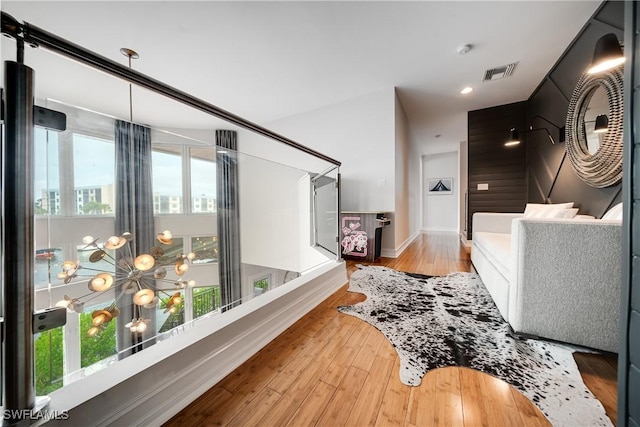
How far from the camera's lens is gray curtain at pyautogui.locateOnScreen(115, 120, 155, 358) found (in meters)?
1.21

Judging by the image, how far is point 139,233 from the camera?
1.26 meters

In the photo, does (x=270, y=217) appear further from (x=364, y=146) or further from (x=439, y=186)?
(x=439, y=186)

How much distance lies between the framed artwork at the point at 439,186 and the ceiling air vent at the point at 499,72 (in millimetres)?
4314

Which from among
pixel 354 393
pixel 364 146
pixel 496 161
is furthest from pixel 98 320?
pixel 496 161

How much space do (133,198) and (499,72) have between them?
413cm

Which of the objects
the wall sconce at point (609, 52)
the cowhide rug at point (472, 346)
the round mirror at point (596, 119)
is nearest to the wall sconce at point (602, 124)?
the round mirror at point (596, 119)

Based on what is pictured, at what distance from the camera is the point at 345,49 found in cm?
244

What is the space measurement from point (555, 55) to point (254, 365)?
165 inches

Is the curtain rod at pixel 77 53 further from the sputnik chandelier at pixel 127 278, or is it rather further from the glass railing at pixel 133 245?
the sputnik chandelier at pixel 127 278

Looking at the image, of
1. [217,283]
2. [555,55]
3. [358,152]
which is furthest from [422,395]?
[555,55]

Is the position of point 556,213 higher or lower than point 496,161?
lower

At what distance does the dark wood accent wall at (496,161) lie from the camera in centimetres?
365

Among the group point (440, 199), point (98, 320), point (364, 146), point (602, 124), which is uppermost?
point (364, 146)

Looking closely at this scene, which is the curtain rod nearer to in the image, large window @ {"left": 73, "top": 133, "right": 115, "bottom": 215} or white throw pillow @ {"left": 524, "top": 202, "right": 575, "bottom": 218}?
large window @ {"left": 73, "top": 133, "right": 115, "bottom": 215}
